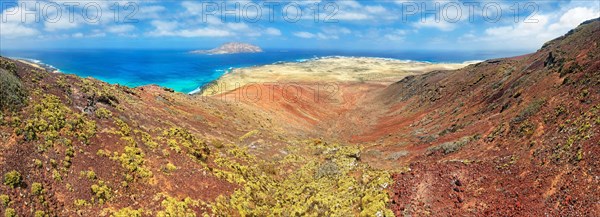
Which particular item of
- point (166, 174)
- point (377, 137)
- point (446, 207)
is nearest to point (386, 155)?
point (377, 137)

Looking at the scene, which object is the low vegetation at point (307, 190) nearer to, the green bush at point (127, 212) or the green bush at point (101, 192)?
the green bush at point (127, 212)

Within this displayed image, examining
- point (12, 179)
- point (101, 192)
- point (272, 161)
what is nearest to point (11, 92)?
point (12, 179)

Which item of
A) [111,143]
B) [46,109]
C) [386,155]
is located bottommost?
[386,155]

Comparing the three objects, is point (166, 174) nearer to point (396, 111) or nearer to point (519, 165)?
point (519, 165)

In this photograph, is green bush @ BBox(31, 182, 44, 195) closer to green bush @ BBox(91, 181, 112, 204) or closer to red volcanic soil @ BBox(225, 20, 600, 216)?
green bush @ BBox(91, 181, 112, 204)

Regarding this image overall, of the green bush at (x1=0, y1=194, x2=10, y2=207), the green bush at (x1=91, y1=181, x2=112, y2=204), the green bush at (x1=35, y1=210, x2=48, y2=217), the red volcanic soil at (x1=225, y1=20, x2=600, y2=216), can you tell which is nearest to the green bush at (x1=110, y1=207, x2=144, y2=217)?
the green bush at (x1=91, y1=181, x2=112, y2=204)

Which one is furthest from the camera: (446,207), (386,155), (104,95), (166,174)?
(386,155)

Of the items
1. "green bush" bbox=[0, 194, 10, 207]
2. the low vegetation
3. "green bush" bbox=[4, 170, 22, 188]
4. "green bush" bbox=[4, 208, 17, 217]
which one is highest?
"green bush" bbox=[4, 170, 22, 188]

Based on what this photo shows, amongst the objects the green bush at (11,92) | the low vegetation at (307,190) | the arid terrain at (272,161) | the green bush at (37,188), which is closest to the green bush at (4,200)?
the arid terrain at (272,161)
